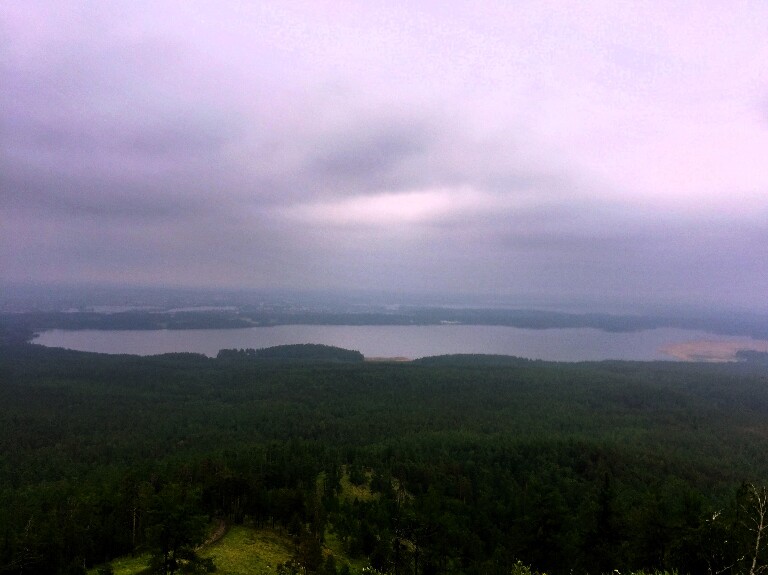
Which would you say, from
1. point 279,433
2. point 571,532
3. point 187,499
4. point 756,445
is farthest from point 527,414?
point 187,499

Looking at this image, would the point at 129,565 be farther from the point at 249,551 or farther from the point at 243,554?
the point at 249,551

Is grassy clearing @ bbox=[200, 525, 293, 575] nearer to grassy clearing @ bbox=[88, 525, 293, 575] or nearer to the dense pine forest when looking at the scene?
grassy clearing @ bbox=[88, 525, 293, 575]

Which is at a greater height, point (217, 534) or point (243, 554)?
point (243, 554)

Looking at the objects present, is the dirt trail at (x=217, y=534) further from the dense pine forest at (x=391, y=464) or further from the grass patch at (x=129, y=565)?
the grass patch at (x=129, y=565)

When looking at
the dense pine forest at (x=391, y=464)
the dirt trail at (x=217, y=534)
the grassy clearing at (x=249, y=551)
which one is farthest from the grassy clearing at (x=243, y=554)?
the dense pine forest at (x=391, y=464)

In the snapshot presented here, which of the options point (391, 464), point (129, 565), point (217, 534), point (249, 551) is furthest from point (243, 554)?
point (391, 464)

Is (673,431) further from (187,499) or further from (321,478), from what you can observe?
(187,499)

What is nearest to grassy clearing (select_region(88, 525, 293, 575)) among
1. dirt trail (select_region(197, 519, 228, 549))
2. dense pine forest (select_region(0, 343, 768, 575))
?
dirt trail (select_region(197, 519, 228, 549))

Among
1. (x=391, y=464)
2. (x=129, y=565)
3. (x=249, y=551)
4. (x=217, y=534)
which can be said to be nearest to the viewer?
(x=129, y=565)
